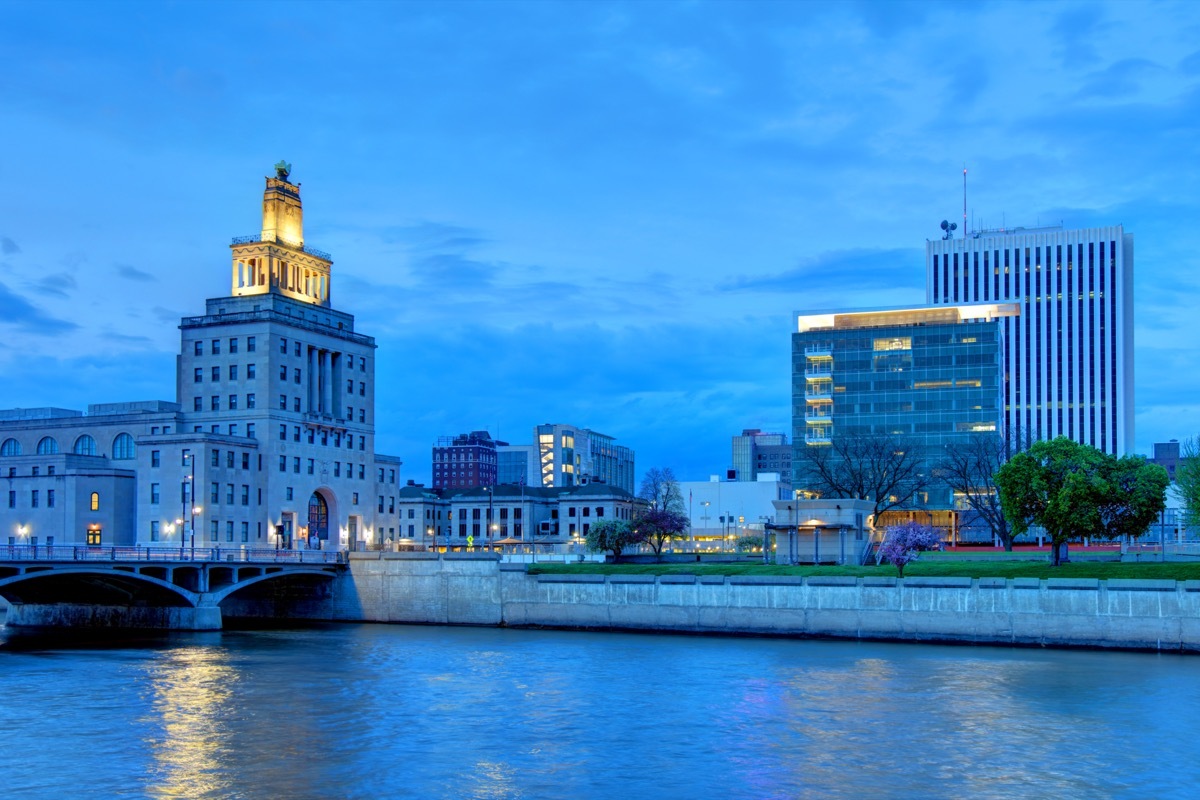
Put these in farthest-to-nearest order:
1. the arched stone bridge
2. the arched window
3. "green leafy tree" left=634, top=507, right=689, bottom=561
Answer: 1. the arched window
2. "green leafy tree" left=634, top=507, right=689, bottom=561
3. the arched stone bridge

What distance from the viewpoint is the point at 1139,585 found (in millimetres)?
69750

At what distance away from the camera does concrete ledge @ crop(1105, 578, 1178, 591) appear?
6912cm

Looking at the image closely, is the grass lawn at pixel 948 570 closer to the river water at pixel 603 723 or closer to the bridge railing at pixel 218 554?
the river water at pixel 603 723

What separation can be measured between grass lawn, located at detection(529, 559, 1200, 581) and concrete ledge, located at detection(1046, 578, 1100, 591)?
3.89 meters

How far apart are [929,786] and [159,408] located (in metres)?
106

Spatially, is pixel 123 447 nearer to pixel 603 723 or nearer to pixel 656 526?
pixel 656 526

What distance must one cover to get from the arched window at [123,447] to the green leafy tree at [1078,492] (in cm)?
8121

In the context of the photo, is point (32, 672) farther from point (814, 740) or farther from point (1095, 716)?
point (1095, 716)

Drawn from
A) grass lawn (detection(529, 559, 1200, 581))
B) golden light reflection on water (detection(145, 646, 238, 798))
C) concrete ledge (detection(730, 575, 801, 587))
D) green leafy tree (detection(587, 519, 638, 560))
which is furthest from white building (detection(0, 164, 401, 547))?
concrete ledge (detection(730, 575, 801, 587))

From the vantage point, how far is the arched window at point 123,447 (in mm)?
126062


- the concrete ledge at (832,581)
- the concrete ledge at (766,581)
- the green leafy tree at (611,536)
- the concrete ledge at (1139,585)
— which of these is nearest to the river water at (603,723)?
the concrete ledge at (1139,585)

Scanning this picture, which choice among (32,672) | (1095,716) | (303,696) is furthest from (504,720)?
(32,672)

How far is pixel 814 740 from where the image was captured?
4397 centimetres

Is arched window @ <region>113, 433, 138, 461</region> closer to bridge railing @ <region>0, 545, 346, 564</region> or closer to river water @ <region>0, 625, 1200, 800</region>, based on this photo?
bridge railing @ <region>0, 545, 346, 564</region>
